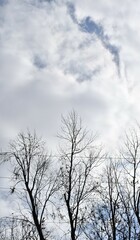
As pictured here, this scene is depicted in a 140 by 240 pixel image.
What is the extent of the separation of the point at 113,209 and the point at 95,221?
293 centimetres

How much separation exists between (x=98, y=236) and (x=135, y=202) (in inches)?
309

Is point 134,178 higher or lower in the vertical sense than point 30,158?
lower

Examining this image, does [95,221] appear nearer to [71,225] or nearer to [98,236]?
[98,236]

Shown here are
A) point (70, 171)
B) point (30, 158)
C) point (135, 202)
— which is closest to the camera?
point (135, 202)

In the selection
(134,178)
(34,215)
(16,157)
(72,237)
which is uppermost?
(16,157)

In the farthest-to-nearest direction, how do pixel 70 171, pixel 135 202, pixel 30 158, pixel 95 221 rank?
pixel 95 221
pixel 30 158
pixel 70 171
pixel 135 202

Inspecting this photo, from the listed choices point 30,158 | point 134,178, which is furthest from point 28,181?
point 134,178

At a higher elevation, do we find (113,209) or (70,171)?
(70,171)

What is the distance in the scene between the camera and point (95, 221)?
76.3 feet

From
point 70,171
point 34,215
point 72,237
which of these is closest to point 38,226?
point 34,215

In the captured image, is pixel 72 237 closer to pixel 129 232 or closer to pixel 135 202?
pixel 135 202

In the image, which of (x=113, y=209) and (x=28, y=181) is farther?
(x=113, y=209)

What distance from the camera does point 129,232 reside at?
21.0 metres

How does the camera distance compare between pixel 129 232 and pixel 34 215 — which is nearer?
pixel 34 215
